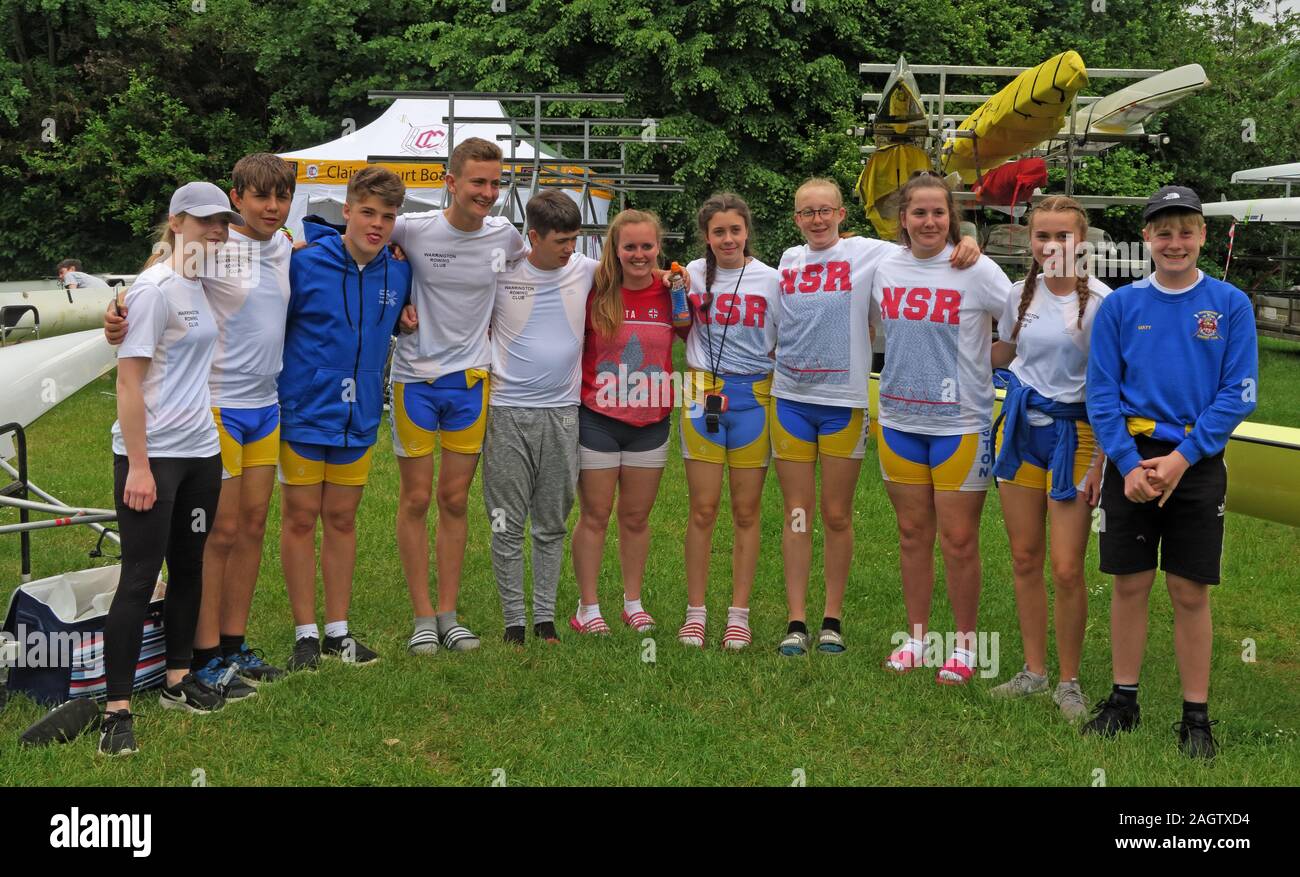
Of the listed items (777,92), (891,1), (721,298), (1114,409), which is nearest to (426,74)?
(777,92)

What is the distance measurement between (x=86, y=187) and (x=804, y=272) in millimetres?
23699

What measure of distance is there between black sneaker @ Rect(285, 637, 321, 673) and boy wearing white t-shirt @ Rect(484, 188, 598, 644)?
2.79ft

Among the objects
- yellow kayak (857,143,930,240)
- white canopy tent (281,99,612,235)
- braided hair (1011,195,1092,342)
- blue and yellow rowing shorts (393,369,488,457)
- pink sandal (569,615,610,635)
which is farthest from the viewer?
white canopy tent (281,99,612,235)

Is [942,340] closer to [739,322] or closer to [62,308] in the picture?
[739,322]

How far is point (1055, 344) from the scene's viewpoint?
4641 millimetres

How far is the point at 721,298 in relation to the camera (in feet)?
18.0

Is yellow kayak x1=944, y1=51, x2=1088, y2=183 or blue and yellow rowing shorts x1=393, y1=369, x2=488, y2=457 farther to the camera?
yellow kayak x1=944, y1=51, x2=1088, y2=183

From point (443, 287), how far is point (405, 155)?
33.1 feet

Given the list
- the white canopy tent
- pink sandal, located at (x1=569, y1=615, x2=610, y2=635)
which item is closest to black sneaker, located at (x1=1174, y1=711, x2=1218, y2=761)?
pink sandal, located at (x1=569, y1=615, x2=610, y2=635)

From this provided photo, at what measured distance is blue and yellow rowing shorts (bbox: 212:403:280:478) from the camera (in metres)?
4.76

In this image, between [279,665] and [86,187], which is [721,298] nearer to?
[279,665]

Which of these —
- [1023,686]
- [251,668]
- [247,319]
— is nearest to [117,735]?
[251,668]

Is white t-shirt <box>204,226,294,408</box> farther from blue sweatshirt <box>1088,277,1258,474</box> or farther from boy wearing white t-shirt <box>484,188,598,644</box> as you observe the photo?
blue sweatshirt <box>1088,277,1258,474</box>

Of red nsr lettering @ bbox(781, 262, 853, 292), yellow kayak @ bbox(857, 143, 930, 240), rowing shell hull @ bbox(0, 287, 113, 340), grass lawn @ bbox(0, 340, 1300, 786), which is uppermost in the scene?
yellow kayak @ bbox(857, 143, 930, 240)
